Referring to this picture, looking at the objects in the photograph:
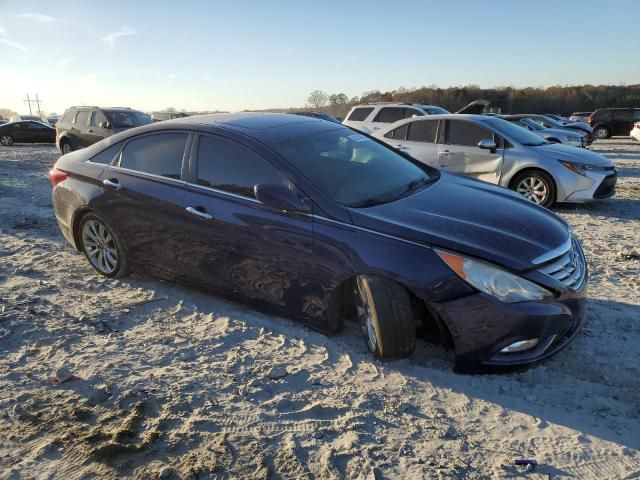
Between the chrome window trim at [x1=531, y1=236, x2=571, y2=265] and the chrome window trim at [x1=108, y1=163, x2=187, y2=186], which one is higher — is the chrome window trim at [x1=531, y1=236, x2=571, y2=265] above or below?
below

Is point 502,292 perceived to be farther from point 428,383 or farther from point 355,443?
point 355,443

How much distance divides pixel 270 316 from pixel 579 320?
2231mm

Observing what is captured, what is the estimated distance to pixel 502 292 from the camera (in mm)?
2879

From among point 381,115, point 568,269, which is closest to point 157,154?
point 568,269

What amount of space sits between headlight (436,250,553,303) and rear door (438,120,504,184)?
5.53 metres

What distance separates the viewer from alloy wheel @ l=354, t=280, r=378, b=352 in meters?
3.26

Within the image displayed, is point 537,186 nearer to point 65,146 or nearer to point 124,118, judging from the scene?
point 124,118

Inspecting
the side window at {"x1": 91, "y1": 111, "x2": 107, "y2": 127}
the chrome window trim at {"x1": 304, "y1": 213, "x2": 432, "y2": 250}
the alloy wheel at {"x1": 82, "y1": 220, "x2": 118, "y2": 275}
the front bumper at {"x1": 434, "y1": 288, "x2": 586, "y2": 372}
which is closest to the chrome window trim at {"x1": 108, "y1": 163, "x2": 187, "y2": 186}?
the alloy wheel at {"x1": 82, "y1": 220, "x2": 118, "y2": 275}

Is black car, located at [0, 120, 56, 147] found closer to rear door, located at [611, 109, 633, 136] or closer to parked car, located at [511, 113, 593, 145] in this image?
parked car, located at [511, 113, 593, 145]

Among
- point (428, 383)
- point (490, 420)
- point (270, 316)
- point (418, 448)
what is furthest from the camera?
point (270, 316)

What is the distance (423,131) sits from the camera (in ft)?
29.0

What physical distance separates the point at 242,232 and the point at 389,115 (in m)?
10.8

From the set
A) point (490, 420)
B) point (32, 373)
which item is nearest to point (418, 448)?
point (490, 420)

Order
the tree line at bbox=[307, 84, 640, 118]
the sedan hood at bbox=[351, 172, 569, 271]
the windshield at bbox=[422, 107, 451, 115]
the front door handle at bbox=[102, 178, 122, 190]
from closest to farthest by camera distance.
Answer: the sedan hood at bbox=[351, 172, 569, 271] < the front door handle at bbox=[102, 178, 122, 190] < the windshield at bbox=[422, 107, 451, 115] < the tree line at bbox=[307, 84, 640, 118]
